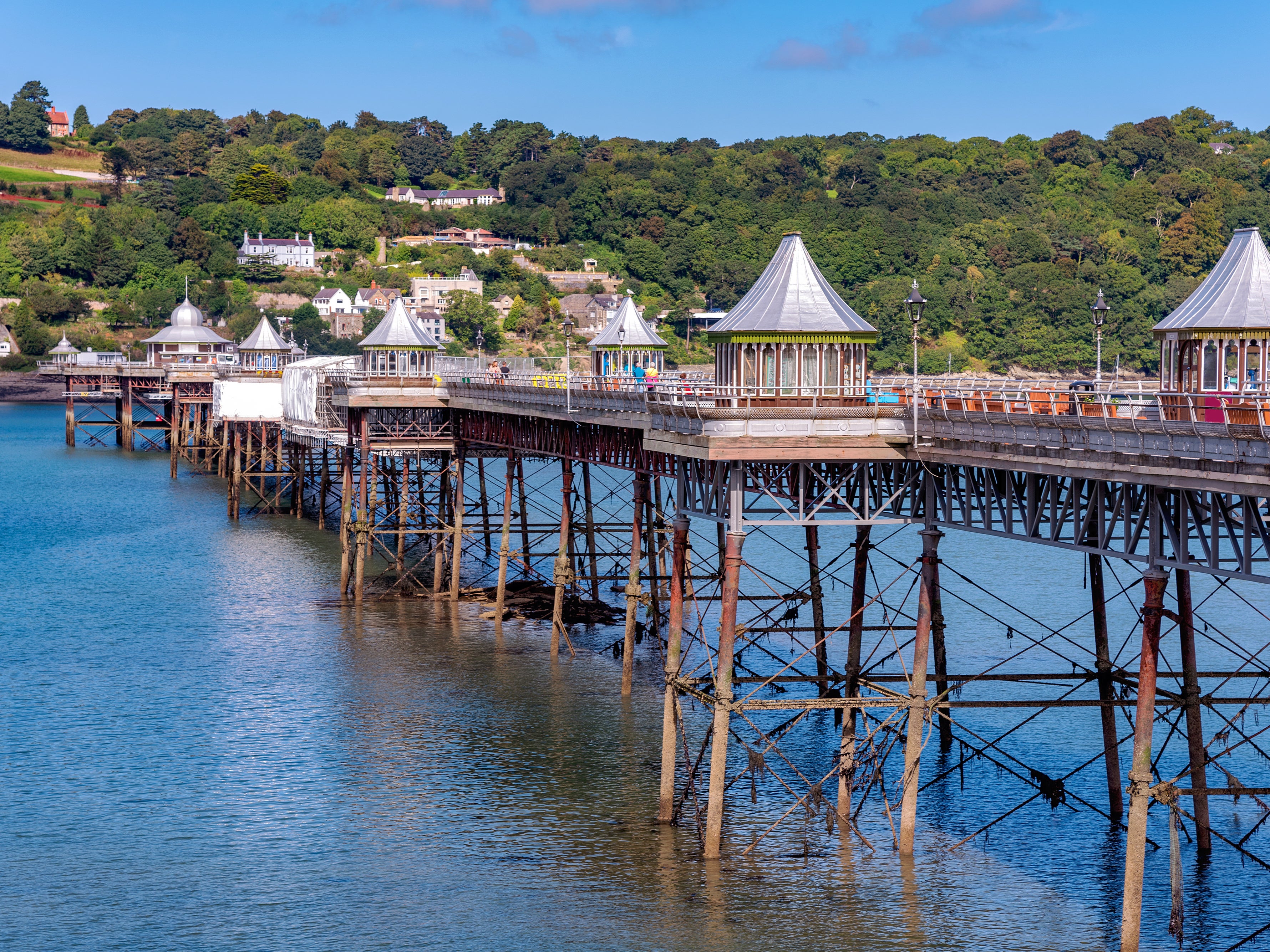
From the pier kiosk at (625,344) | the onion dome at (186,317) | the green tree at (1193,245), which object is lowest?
the pier kiosk at (625,344)

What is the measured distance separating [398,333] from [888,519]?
118ft

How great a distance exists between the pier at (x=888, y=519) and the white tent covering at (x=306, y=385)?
13.0 meters

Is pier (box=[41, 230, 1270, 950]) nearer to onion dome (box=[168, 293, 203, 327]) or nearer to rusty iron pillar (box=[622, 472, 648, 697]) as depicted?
rusty iron pillar (box=[622, 472, 648, 697])

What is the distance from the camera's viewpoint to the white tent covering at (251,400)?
303ft

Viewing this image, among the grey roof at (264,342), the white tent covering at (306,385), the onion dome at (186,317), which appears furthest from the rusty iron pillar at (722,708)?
the onion dome at (186,317)

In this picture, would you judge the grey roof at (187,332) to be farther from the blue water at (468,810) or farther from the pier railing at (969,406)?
the pier railing at (969,406)

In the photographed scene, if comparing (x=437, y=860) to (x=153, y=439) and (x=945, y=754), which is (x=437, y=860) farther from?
(x=153, y=439)

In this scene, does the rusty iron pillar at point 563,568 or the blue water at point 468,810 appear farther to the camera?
the rusty iron pillar at point 563,568

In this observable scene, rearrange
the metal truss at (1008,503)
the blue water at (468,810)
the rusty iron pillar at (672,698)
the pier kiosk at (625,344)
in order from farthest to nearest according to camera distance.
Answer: the pier kiosk at (625,344), the rusty iron pillar at (672,698), the blue water at (468,810), the metal truss at (1008,503)

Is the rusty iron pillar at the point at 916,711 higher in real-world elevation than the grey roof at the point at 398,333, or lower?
lower

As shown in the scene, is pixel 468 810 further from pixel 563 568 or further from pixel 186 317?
pixel 186 317

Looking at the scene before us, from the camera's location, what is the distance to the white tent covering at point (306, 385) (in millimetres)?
73062

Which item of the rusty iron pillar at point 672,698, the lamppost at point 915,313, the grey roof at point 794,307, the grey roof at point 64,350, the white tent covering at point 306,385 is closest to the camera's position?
the lamppost at point 915,313

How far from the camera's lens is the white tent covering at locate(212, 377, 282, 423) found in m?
92.2
